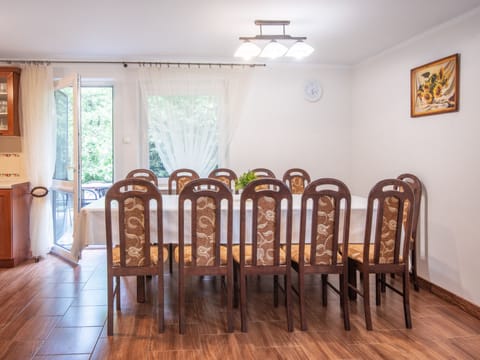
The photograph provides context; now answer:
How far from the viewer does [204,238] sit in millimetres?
2586

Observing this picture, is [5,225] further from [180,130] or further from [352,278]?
[352,278]

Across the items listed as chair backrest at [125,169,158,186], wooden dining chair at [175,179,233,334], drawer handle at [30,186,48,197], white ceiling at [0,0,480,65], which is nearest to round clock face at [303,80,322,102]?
white ceiling at [0,0,480,65]

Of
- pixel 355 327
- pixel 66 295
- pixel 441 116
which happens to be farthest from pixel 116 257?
pixel 441 116

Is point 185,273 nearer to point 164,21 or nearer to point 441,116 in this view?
point 164,21

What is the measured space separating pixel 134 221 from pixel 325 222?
1257 millimetres

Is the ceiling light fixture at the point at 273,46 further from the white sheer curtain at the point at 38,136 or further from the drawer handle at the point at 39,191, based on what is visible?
the drawer handle at the point at 39,191

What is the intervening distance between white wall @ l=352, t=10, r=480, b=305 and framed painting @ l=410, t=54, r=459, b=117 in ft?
0.20

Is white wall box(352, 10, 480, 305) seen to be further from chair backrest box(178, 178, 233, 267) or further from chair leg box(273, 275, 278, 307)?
chair backrest box(178, 178, 233, 267)

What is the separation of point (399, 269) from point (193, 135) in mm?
2901

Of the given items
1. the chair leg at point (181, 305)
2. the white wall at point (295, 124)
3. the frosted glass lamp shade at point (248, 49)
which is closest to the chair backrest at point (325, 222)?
the chair leg at point (181, 305)

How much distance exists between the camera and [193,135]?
15.7ft

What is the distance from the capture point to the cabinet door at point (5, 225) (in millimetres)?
4109

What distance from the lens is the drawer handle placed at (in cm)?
448

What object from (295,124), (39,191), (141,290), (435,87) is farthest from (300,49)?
(39,191)
